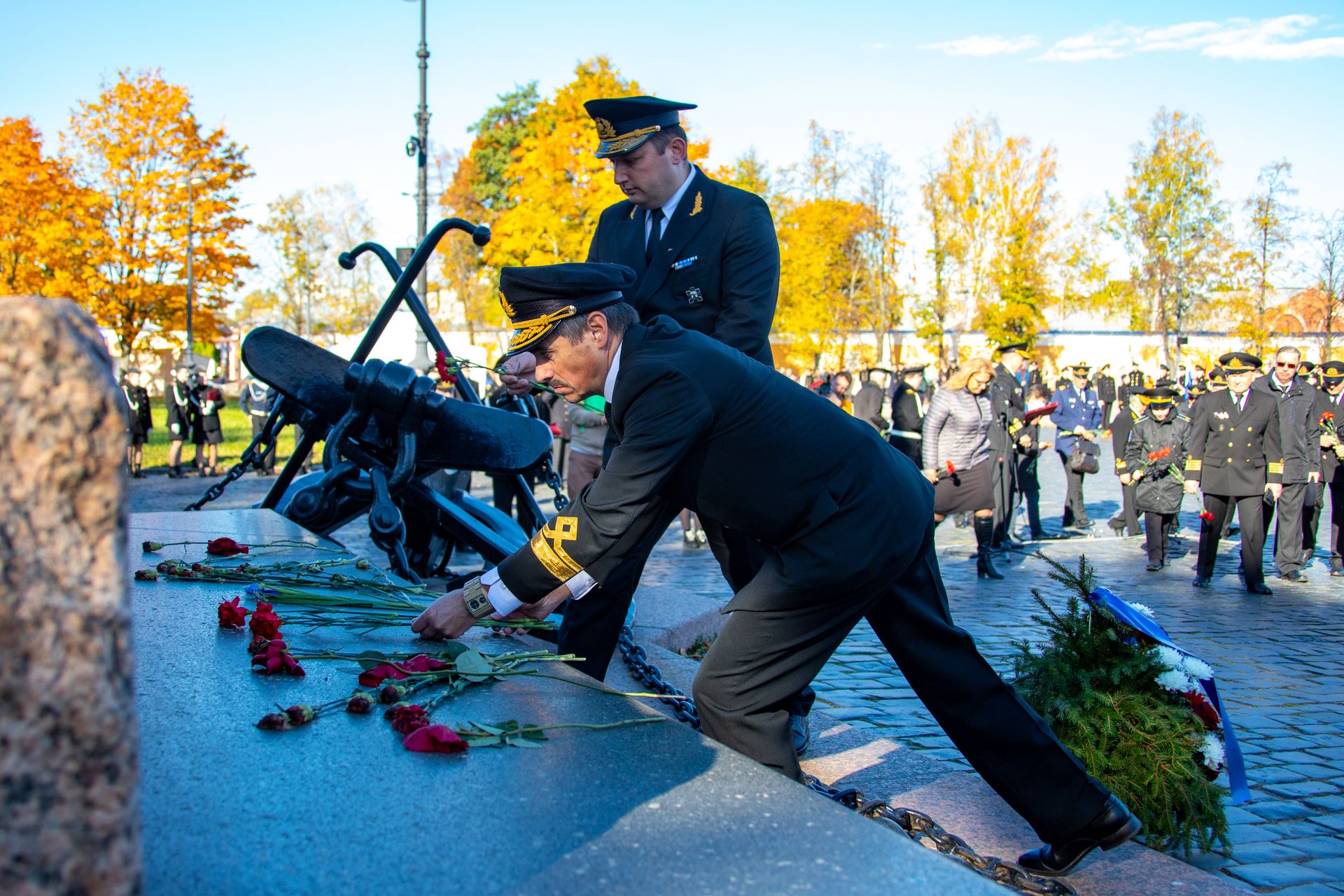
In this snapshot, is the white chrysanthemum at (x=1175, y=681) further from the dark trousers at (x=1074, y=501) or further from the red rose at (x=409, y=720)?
the dark trousers at (x=1074, y=501)

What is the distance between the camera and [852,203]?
47.6 metres

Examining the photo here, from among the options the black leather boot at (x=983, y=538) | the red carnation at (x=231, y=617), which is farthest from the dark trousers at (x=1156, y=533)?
the red carnation at (x=231, y=617)

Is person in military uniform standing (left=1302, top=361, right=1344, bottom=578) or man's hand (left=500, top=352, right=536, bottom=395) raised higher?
man's hand (left=500, top=352, right=536, bottom=395)

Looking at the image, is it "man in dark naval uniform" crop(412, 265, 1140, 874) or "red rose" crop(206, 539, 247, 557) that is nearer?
"man in dark naval uniform" crop(412, 265, 1140, 874)

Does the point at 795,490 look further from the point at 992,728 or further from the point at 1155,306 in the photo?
the point at 1155,306

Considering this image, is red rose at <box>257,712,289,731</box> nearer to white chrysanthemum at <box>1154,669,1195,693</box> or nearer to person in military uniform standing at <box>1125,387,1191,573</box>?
white chrysanthemum at <box>1154,669,1195,693</box>

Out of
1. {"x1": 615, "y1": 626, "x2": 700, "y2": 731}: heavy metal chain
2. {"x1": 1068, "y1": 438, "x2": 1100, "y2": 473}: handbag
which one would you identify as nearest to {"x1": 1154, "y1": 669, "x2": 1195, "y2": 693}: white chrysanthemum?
{"x1": 615, "y1": 626, "x2": 700, "y2": 731}: heavy metal chain

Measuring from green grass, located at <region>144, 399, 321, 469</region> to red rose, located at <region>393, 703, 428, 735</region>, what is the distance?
14.2m

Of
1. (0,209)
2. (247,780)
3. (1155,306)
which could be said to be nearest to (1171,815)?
(247,780)

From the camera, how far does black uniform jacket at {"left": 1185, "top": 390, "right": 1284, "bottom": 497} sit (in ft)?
32.6

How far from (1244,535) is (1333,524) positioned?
2.68 meters

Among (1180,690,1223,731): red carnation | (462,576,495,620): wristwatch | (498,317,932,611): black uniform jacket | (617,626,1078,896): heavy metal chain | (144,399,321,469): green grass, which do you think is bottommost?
(144,399,321,469): green grass

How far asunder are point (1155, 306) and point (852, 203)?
12610 mm

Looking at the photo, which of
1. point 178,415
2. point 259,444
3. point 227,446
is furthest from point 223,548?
point 227,446
